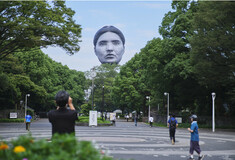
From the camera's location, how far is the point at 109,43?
136 metres

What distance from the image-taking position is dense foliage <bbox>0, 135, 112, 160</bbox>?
10.2ft

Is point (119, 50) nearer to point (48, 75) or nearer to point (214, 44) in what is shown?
point (48, 75)

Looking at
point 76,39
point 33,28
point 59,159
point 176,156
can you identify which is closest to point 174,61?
point 76,39

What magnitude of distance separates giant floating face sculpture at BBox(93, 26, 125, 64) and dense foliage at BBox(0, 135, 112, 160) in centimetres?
13247

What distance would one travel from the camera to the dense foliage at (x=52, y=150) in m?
3.10

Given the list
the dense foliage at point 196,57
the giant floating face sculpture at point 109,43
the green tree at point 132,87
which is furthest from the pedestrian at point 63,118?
the giant floating face sculpture at point 109,43

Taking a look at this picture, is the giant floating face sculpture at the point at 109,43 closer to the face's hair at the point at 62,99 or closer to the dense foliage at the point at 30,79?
the dense foliage at the point at 30,79

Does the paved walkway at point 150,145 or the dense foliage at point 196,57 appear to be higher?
the dense foliage at point 196,57

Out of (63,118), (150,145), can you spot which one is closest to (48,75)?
(150,145)

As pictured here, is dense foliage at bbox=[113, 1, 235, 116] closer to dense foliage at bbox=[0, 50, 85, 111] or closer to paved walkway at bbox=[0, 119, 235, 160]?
paved walkway at bbox=[0, 119, 235, 160]

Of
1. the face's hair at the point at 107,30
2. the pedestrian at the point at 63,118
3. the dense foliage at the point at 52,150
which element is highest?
the face's hair at the point at 107,30

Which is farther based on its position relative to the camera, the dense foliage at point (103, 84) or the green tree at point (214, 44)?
the dense foliage at point (103, 84)

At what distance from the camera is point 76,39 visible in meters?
28.1

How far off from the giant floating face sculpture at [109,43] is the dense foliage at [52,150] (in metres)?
132
